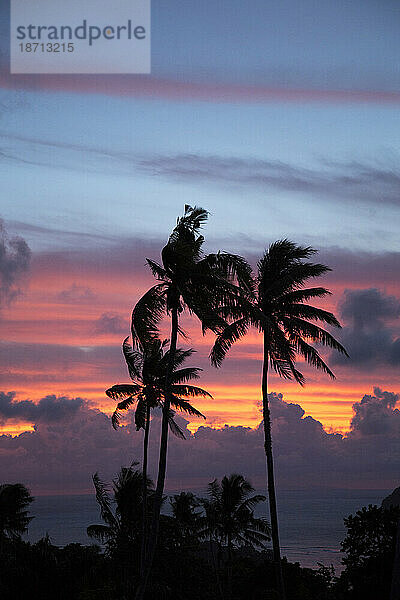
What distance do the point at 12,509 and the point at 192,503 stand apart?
608 inches

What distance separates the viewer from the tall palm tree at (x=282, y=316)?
30.3 m

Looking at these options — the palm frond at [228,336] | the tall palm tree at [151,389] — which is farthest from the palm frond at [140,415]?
the palm frond at [228,336]

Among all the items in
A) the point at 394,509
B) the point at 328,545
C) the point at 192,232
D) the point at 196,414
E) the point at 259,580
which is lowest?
the point at 328,545

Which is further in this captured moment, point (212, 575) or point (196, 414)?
point (212, 575)

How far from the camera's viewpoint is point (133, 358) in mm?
40562

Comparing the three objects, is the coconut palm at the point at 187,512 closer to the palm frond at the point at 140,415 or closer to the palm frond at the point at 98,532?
the palm frond at the point at 98,532

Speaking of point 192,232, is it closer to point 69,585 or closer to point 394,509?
point 394,509

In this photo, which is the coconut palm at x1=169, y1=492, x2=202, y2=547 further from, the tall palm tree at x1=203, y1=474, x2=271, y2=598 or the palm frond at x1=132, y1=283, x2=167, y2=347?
the palm frond at x1=132, y1=283, x2=167, y2=347

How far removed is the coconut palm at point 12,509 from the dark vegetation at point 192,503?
0.08 m

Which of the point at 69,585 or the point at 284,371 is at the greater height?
the point at 284,371

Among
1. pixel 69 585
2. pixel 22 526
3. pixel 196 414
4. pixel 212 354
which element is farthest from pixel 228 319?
pixel 22 526

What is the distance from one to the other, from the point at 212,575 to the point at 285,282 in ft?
78.2

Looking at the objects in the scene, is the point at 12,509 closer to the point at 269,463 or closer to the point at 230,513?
the point at 230,513

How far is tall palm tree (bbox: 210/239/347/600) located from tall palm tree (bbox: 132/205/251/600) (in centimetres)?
295
